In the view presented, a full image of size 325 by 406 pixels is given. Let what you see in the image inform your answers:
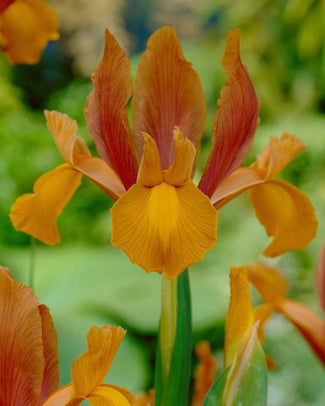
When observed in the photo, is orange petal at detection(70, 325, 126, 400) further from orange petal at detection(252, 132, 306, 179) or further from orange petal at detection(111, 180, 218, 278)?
orange petal at detection(252, 132, 306, 179)

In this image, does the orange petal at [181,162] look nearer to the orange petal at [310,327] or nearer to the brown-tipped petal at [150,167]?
the brown-tipped petal at [150,167]

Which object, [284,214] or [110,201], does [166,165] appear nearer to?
[284,214]

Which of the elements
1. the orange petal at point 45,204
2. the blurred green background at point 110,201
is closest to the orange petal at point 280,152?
the orange petal at point 45,204

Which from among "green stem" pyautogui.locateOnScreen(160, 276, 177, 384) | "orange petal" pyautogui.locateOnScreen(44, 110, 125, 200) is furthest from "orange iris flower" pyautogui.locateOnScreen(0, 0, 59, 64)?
"green stem" pyautogui.locateOnScreen(160, 276, 177, 384)

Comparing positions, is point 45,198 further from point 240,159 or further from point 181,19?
point 181,19

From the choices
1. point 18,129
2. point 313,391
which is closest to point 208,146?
point 18,129

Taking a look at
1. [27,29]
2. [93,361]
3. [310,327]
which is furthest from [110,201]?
[93,361]
